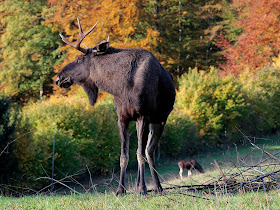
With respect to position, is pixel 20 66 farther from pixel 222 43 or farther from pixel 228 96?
pixel 222 43

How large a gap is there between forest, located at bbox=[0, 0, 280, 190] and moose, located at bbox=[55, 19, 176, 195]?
26.7ft

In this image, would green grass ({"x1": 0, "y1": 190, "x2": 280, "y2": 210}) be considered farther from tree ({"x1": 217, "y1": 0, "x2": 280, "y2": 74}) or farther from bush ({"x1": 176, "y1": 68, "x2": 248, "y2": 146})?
tree ({"x1": 217, "y1": 0, "x2": 280, "y2": 74})

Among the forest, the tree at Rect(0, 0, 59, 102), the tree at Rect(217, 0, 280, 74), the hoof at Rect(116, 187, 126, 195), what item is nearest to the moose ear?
the hoof at Rect(116, 187, 126, 195)

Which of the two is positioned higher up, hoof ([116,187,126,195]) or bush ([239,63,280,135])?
hoof ([116,187,126,195])

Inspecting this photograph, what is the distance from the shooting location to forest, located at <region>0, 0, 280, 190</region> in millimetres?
16062

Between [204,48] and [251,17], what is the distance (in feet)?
20.9

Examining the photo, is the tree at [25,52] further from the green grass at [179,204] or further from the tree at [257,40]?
the green grass at [179,204]

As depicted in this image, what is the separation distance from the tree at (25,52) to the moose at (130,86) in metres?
26.6

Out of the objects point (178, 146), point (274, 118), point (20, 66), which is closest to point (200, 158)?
point (178, 146)

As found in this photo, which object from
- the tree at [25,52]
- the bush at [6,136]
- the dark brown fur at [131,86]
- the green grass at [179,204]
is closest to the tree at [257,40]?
the tree at [25,52]

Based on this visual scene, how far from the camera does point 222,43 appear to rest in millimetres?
44250

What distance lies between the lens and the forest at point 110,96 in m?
16.1

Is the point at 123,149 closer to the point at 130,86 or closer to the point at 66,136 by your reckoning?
the point at 130,86

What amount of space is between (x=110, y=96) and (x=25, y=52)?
40.7ft
